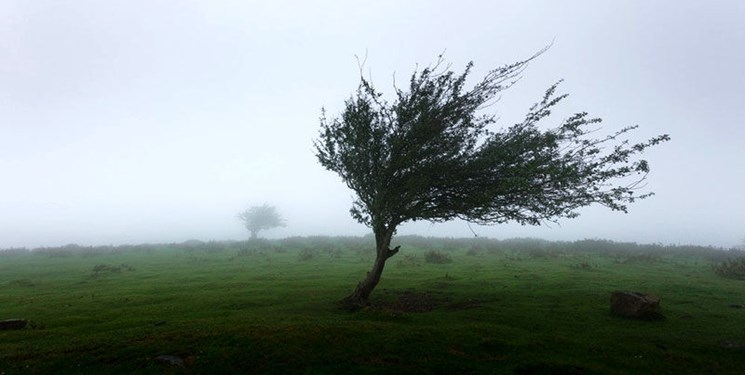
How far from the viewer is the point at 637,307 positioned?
17609mm

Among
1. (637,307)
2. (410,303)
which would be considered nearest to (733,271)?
(637,307)

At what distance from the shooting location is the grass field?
12289mm

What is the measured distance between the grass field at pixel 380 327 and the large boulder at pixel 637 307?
512mm

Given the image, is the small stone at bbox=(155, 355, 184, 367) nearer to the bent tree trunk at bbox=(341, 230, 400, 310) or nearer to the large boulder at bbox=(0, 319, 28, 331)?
the large boulder at bbox=(0, 319, 28, 331)

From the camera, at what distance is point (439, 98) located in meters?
20.5

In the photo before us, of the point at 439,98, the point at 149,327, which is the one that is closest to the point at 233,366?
the point at 149,327

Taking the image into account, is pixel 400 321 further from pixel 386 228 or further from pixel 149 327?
pixel 149 327

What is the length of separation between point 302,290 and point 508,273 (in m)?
18.6

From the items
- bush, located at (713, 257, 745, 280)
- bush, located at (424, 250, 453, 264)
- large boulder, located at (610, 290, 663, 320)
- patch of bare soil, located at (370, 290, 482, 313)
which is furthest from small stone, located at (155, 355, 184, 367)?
bush, located at (713, 257, 745, 280)

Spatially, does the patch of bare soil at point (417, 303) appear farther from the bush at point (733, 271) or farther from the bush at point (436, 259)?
the bush at point (733, 271)

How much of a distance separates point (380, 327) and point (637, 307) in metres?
11.9

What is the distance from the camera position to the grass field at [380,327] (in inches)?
484

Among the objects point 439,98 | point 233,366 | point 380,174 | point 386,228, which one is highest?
point 439,98

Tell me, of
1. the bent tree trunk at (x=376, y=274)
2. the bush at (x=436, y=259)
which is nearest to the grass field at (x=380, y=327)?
the bent tree trunk at (x=376, y=274)
